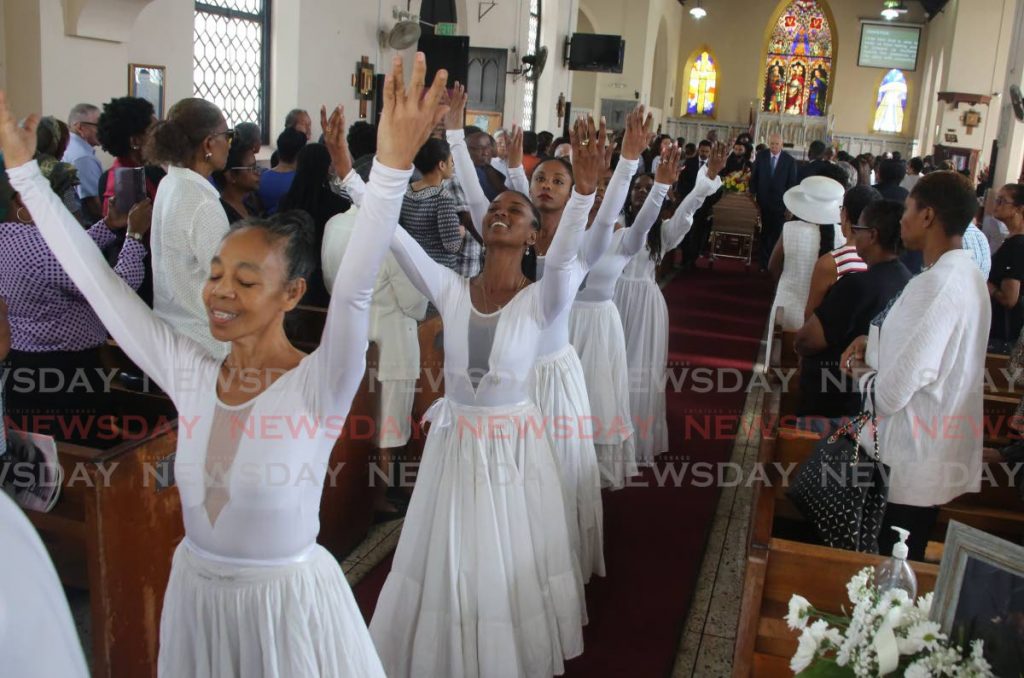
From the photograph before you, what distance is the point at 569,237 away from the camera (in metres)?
2.95

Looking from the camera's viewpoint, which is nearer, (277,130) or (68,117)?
(68,117)

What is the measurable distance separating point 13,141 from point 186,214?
139 cm

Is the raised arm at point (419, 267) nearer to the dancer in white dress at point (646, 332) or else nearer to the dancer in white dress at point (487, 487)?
the dancer in white dress at point (487, 487)

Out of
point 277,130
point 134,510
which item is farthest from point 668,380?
point 134,510

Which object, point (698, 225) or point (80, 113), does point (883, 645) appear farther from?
point (698, 225)

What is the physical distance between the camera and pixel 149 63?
6914 millimetres

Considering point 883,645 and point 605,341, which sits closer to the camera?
point 883,645

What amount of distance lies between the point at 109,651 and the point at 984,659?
2152 mm

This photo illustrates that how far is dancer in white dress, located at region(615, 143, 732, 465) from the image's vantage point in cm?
551

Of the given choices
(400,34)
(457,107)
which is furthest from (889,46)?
(457,107)

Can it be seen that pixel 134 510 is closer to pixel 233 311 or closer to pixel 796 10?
pixel 233 311

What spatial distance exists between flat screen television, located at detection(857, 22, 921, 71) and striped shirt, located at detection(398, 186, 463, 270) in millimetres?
25591

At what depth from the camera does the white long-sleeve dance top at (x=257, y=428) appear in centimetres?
193

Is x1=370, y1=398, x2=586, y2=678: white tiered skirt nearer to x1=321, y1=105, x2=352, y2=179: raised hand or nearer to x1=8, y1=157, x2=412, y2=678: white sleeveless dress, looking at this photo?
x1=321, y1=105, x2=352, y2=179: raised hand
